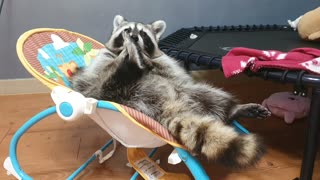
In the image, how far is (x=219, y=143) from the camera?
0.66m

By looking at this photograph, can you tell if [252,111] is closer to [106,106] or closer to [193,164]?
[193,164]

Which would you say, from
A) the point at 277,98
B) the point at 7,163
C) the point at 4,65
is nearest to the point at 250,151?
the point at 7,163

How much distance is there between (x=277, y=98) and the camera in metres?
1.60

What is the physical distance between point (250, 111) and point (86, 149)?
76 cm

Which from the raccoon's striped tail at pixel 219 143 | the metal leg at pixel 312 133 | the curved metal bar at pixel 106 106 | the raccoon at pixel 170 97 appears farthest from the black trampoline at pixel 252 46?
the curved metal bar at pixel 106 106

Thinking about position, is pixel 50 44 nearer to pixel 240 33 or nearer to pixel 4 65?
pixel 4 65

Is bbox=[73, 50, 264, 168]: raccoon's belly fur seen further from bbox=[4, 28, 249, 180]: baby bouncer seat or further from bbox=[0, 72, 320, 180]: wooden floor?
bbox=[0, 72, 320, 180]: wooden floor

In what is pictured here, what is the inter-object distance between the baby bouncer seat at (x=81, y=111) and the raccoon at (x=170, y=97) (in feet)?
0.17

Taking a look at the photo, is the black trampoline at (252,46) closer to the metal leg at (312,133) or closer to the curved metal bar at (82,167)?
the metal leg at (312,133)

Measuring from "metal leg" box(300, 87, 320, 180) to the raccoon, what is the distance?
0.41 ft

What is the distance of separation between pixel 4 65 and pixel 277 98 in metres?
1.65

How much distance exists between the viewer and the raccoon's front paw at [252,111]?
91 centimetres

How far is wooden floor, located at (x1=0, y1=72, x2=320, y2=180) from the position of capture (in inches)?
45.1

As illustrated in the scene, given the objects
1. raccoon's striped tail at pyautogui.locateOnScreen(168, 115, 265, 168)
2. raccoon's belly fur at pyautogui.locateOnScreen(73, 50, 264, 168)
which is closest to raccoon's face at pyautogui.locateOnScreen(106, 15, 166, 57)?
raccoon's belly fur at pyautogui.locateOnScreen(73, 50, 264, 168)
